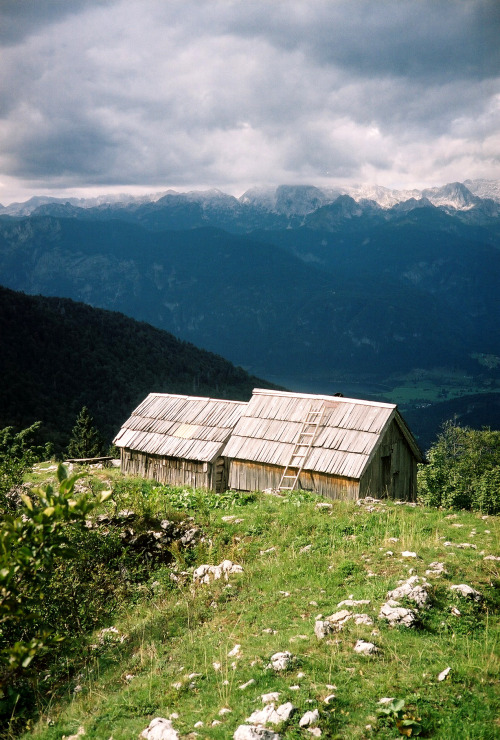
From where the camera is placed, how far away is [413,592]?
31.8 feet

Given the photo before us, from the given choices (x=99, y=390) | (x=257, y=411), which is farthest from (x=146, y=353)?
(x=257, y=411)

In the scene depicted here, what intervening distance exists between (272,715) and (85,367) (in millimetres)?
128973

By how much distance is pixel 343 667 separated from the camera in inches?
305

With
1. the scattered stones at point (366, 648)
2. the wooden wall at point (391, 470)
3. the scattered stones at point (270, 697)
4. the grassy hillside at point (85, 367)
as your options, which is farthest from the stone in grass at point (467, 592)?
the grassy hillside at point (85, 367)

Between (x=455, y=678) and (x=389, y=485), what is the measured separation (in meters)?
18.6

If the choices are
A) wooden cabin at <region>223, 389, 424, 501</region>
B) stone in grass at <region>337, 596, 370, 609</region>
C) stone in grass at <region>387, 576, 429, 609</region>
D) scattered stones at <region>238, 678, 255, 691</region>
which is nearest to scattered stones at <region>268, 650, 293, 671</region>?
scattered stones at <region>238, 678, 255, 691</region>

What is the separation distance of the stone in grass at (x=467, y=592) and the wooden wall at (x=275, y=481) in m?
12.3

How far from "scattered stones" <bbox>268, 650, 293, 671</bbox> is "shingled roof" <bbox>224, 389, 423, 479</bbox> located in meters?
15.0

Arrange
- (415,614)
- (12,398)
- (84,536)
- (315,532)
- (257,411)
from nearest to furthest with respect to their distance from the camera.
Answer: (415,614) → (84,536) → (315,532) → (257,411) → (12,398)

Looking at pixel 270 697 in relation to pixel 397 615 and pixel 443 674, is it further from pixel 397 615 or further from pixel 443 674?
pixel 397 615

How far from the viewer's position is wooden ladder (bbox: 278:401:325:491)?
2403 cm

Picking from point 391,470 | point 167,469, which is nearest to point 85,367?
point 167,469

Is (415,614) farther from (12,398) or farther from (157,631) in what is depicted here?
(12,398)

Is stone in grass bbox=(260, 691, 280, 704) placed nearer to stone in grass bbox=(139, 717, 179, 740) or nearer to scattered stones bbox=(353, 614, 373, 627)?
stone in grass bbox=(139, 717, 179, 740)
